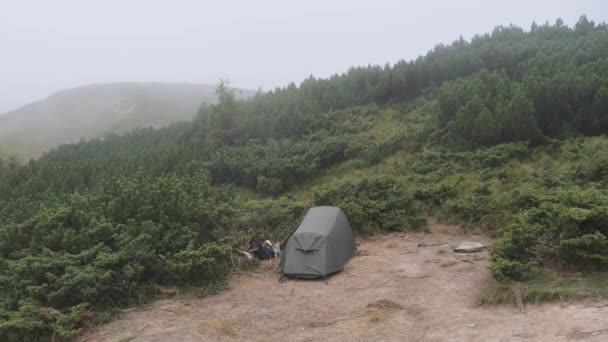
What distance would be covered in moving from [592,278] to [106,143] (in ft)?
118

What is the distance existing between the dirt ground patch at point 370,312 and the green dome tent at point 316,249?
23 cm

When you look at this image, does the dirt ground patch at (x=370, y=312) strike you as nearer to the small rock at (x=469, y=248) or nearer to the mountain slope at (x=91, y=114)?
the small rock at (x=469, y=248)

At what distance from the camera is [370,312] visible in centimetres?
867

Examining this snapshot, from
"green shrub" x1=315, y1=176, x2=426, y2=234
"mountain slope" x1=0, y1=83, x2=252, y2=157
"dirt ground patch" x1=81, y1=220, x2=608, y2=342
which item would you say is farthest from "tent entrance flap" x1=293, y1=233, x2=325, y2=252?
"mountain slope" x1=0, y1=83, x2=252, y2=157

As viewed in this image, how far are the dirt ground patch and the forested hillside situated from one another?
2.64 feet

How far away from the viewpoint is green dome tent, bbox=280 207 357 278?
10.9m

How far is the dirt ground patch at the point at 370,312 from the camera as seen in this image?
7125 millimetres

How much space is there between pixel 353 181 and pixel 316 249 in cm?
501

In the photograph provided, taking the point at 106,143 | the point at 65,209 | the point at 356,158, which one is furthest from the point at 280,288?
the point at 106,143

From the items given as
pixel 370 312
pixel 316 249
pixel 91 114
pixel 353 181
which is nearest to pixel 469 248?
pixel 316 249

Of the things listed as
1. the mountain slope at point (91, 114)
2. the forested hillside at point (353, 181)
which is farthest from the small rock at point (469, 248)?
the mountain slope at point (91, 114)

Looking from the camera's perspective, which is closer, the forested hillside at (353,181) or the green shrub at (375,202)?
the forested hillside at (353,181)

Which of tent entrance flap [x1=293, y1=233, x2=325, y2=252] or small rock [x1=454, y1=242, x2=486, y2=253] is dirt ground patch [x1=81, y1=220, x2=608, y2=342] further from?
tent entrance flap [x1=293, y1=233, x2=325, y2=252]

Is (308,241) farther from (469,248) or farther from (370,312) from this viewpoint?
(469,248)
